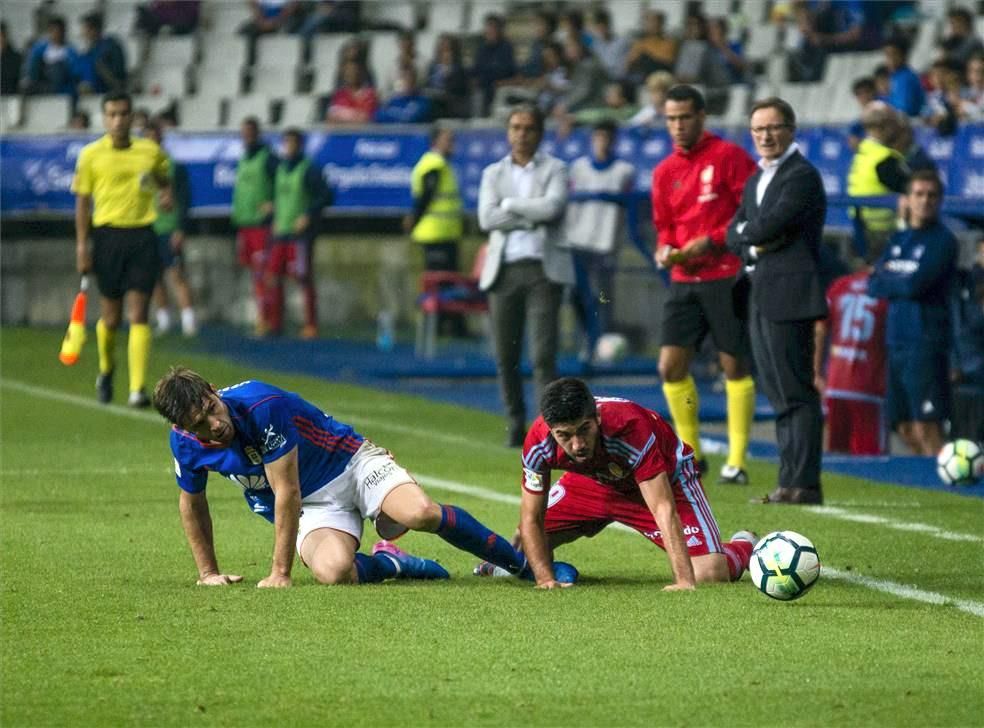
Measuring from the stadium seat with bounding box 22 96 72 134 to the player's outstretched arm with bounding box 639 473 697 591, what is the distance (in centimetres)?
2025

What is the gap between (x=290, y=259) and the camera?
79.6ft

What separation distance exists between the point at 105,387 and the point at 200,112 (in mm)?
11641

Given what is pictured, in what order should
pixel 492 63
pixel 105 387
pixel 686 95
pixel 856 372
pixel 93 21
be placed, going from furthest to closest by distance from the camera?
pixel 93 21
pixel 492 63
pixel 105 387
pixel 856 372
pixel 686 95

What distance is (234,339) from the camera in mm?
23547

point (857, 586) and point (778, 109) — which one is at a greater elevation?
point (778, 109)

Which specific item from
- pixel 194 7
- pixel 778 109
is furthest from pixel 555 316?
pixel 194 7

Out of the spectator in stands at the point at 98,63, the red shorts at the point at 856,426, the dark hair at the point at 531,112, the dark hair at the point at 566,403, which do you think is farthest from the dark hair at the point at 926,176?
the spectator in stands at the point at 98,63

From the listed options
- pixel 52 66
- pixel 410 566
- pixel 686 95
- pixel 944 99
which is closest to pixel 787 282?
pixel 686 95

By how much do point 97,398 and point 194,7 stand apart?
42.7ft

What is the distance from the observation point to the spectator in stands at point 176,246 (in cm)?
2320

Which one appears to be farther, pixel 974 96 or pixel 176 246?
pixel 176 246

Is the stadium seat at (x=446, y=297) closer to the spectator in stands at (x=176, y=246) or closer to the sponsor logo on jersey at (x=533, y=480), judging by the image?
the spectator in stands at (x=176, y=246)

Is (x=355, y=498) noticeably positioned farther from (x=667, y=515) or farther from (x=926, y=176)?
(x=926, y=176)

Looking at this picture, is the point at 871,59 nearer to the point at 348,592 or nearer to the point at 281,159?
the point at 281,159
